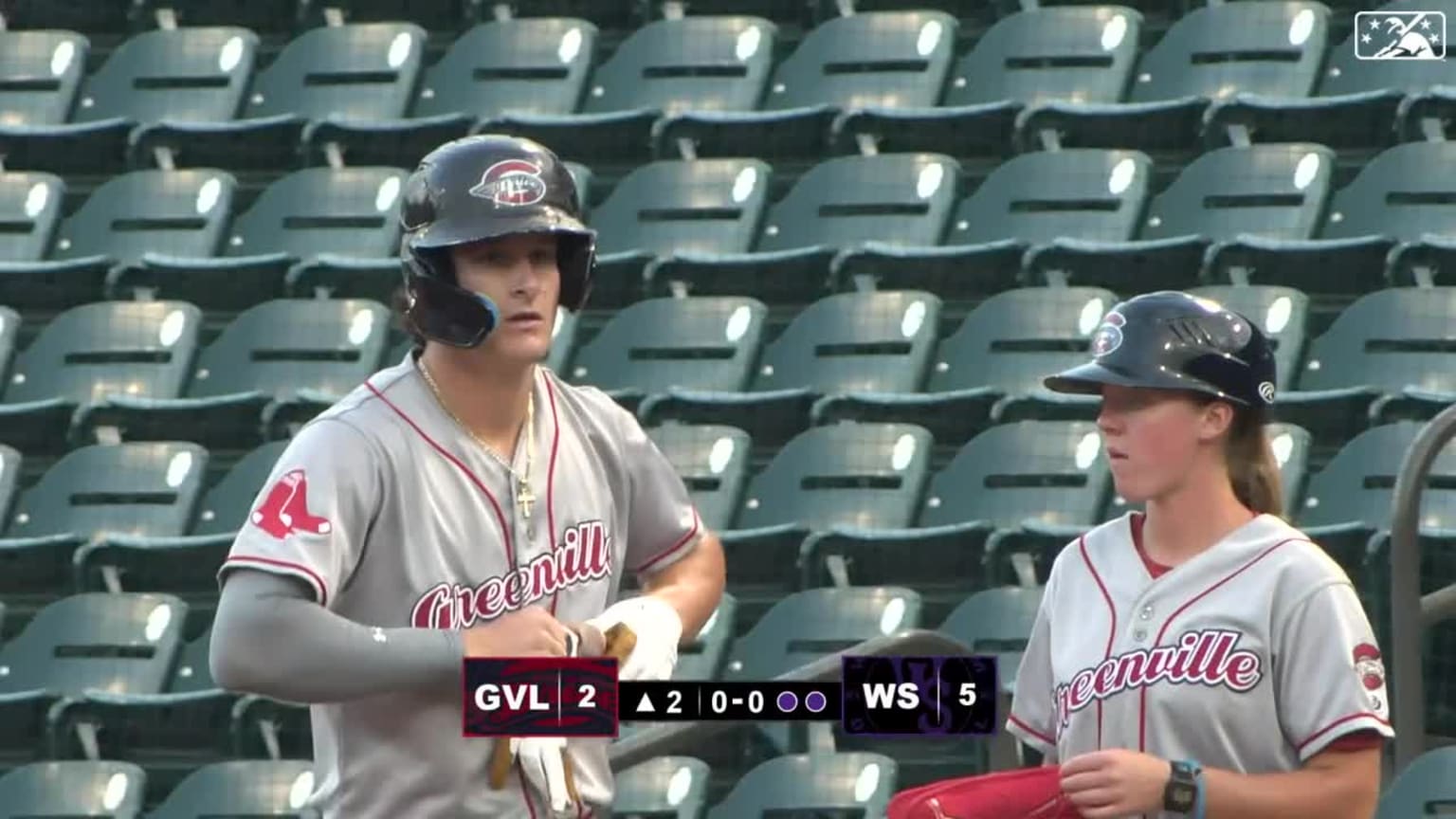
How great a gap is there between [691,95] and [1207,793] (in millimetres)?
5577

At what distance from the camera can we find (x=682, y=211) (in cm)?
739

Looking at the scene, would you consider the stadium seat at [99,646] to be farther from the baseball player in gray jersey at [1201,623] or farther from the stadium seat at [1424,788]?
the baseball player in gray jersey at [1201,623]

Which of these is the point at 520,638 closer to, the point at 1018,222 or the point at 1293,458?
the point at 1293,458

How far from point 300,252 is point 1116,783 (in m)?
5.37

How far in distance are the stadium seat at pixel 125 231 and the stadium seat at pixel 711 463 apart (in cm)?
189

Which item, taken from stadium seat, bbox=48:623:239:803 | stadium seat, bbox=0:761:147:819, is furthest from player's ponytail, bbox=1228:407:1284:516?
stadium seat, bbox=48:623:239:803

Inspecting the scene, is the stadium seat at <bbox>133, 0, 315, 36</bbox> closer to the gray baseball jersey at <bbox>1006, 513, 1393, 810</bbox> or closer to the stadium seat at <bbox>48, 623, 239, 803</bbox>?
the stadium seat at <bbox>48, 623, 239, 803</bbox>

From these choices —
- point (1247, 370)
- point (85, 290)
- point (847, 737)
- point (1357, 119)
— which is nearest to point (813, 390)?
point (847, 737)

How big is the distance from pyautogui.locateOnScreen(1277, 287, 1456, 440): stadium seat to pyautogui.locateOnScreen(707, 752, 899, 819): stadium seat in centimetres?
168

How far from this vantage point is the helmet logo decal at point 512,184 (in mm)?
2604

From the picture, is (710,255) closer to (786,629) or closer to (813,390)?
(813,390)

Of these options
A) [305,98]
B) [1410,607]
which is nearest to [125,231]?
[305,98]

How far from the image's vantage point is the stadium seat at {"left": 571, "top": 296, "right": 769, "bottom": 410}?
22.4 ft
